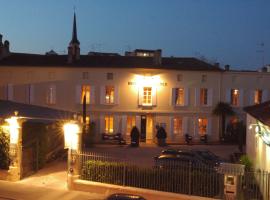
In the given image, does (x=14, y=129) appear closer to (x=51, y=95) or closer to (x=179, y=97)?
(x=51, y=95)

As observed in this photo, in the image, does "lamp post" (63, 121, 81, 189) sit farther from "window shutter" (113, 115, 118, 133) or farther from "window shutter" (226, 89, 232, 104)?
"window shutter" (226, 89, 232, 104)

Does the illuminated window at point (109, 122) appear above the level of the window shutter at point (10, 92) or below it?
below

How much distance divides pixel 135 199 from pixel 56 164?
38.7 ft

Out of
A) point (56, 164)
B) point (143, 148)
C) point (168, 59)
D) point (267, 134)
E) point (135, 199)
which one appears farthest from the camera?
point (168, 59)

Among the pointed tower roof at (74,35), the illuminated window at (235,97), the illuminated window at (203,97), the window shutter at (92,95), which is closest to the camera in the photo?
the window shutter at (92,95)

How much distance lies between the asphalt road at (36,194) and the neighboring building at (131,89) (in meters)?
19.4

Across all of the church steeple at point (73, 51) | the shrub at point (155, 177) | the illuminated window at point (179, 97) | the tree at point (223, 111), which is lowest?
the shrub at point (155, 177)

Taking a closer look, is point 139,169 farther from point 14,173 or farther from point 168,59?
point 168,59

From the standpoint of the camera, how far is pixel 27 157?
21266 millimetres

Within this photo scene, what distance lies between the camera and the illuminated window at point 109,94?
3906 centimetres

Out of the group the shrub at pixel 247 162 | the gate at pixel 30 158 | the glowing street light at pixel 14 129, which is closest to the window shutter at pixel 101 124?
the gate at pixel 30 158

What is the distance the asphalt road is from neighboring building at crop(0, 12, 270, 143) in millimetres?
19354

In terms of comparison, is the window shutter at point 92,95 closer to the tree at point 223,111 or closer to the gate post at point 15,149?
the tree at point 223,111

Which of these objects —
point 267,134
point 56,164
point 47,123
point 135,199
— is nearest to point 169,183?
point 267,134
